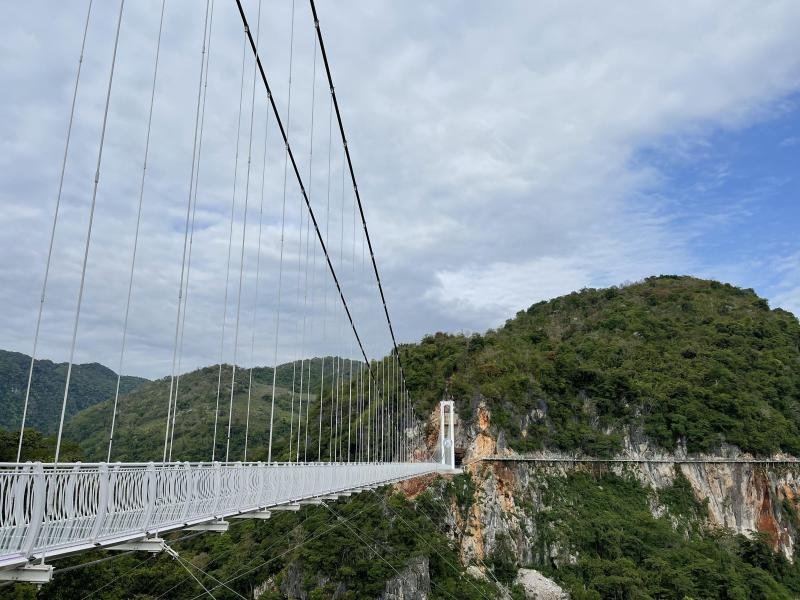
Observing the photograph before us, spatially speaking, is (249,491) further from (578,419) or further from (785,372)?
(785,372)


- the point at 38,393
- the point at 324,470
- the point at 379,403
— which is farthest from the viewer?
the point at 38,393

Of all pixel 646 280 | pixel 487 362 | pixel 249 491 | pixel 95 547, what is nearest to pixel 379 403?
pixel 487 362

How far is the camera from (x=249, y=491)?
768 cm

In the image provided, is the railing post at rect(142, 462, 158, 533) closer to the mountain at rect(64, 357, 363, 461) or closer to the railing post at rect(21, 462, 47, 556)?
the railing post at rect(21, 462, 47, 556)

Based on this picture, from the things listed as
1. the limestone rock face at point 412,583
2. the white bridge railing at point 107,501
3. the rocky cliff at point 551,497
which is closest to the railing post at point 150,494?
the white bridge railing at point 107,501

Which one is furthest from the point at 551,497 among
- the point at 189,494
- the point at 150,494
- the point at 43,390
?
the point at 43,390

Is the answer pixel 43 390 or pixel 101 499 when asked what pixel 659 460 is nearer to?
pixel 101 499

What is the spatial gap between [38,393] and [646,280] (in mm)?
58748

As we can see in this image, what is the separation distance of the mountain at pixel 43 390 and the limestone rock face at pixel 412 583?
22136 millimetres

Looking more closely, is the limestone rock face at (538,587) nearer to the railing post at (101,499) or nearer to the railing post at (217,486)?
the railing post at (217,486)

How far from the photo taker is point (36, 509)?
3.96 meters

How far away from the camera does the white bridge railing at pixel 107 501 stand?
4055 mm

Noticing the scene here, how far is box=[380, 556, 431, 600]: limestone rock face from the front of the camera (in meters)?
23.6

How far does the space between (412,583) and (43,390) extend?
40.1 meters
